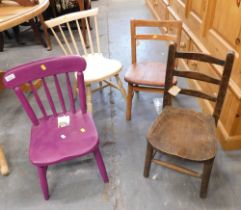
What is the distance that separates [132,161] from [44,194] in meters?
0.60

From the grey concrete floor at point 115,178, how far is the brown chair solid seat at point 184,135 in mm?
370

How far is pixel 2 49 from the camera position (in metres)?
3.19

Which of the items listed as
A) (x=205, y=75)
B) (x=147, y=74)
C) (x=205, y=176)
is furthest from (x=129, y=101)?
(x=205, y=176)

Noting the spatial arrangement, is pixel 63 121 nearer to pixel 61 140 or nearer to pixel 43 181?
pixel 61 140

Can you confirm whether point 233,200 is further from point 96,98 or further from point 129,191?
point 96,98

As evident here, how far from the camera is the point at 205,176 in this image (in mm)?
1231

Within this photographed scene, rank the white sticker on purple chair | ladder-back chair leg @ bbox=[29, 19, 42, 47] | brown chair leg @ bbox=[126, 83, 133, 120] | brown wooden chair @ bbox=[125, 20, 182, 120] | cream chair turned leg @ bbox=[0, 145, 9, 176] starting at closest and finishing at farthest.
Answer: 1. the white sticker on purple chair
2. cream chair turned leg @ bbox=[0, 145, 9, 176]
3. brown wooden chair @ bbox=[125, 20, 182, 120]
4. brown chair leg @ bbox=[126, 83, 133, 120]
5. ladder-back chair leg @ bbox=[29, 19, 42, 47]

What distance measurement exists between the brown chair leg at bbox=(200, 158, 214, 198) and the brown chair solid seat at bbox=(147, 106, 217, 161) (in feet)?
0.18

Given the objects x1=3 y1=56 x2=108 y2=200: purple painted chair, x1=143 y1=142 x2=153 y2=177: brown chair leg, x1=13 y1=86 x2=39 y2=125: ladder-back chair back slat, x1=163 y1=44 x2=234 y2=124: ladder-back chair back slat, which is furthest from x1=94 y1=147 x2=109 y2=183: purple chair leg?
x1=163 y1=44 x2=234 y2=124: ladder-back chair back slat

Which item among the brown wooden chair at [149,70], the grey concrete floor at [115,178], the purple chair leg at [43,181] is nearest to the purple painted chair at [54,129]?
the purple chair leg at [43,181]

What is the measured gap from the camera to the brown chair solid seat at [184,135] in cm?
115

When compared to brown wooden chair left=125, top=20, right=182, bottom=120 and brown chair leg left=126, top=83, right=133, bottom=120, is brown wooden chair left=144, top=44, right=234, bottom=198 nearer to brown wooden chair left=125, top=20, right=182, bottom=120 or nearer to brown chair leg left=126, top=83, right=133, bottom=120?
brown wooden chair left=125, top=20, right=182, bottom=120

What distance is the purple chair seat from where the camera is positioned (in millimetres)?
1185

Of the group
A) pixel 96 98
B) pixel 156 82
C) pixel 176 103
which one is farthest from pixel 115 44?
pixel 156 82
